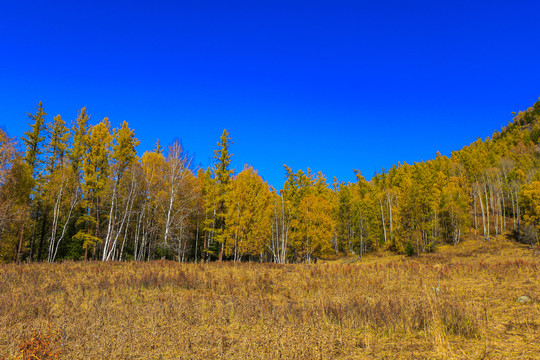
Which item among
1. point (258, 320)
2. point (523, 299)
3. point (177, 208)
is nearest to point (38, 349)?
point (258, 320)

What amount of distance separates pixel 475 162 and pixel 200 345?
6735 cm

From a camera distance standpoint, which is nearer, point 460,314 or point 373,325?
point 460,314

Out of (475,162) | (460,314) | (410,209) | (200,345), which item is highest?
(475,162)

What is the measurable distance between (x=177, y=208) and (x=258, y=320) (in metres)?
25.8

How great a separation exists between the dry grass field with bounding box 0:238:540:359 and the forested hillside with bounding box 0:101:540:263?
13793 millimetres

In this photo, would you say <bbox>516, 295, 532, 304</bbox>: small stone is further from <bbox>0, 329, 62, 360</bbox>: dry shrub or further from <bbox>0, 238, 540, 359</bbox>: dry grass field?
<bbox>0, 329, 62, 360</bbox>: dry shrub

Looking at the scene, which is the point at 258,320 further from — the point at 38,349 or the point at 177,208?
the point at 177,208

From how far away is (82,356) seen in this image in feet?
17.6

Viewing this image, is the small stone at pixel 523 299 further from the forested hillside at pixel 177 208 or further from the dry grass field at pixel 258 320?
the forested hillside at pixel 177 208

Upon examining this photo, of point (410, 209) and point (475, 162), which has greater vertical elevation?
point (475, 162)

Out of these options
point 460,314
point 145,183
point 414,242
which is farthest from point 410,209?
point 460,314

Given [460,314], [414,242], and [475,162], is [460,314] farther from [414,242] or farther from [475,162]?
[475,162]

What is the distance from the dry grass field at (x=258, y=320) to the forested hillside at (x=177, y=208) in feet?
45.3

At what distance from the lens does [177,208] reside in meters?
31.6
